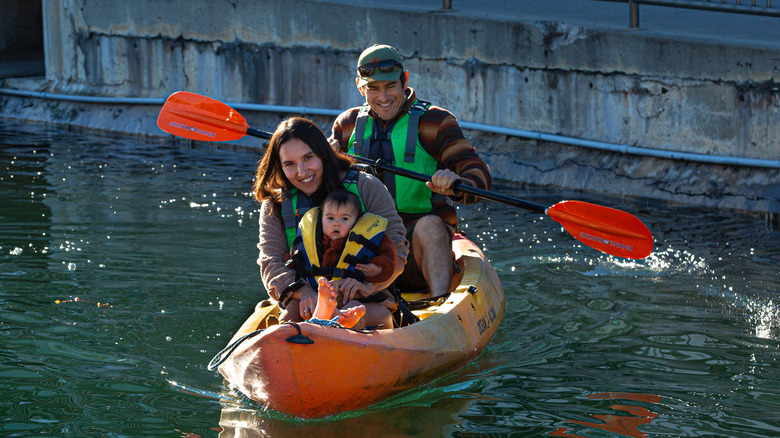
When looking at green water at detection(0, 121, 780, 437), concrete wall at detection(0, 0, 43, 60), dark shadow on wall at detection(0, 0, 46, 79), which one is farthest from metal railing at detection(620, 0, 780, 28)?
concrete wall at detection(0, 0, 43, 60)

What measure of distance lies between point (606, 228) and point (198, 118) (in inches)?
102

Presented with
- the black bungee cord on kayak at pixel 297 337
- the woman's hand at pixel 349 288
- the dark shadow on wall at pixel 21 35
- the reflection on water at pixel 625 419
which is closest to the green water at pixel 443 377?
the reflection on water at pixel 625 419

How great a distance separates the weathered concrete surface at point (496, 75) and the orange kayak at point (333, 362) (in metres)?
4.34

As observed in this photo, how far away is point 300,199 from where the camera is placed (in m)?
4.31

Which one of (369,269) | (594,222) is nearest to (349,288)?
(369,269)

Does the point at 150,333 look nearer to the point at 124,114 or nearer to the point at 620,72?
the point at 620,72

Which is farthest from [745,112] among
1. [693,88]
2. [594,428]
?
[594,428]

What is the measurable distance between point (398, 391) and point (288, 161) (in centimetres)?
105

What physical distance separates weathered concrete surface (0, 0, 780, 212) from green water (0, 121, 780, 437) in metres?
0.47

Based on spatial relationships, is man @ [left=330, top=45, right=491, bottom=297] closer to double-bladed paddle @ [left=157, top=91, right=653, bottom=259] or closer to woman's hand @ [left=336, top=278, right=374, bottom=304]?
double-bladed paddle @ [left=157, top=91, right=653, bottom=259]

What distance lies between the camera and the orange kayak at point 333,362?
12.1ft

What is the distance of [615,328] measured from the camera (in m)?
5.34

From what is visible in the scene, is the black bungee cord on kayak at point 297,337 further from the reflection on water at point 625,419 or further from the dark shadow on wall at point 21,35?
the dark shadow on wall at point 21,35

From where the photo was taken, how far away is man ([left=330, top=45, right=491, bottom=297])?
518cm
